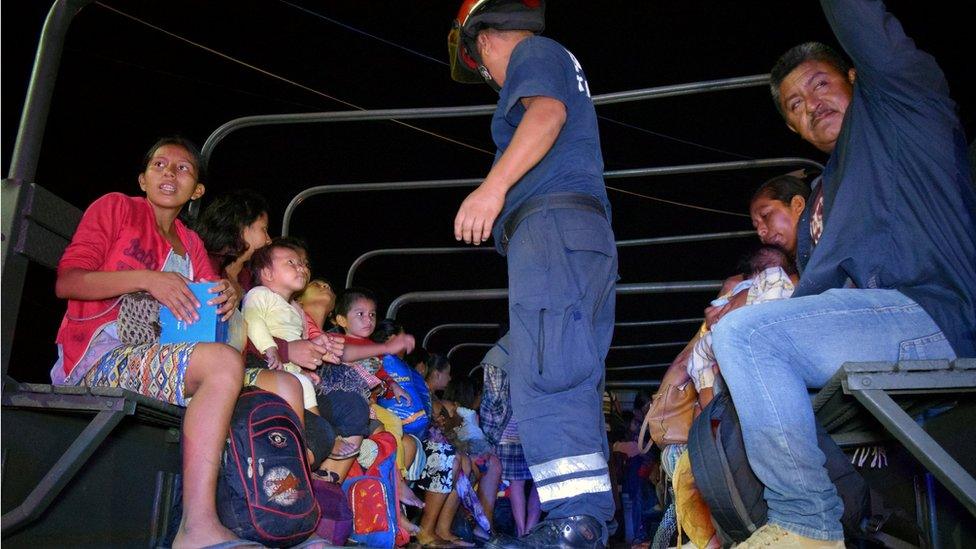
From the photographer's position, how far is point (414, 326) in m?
8.90

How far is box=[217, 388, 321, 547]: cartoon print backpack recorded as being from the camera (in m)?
1.98

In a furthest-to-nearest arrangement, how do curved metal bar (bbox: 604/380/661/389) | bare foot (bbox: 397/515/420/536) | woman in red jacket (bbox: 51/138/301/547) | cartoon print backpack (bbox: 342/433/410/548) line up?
curved metal bar (bbox: 604/380/661/389)
bare foot (bbox: 397/515/420/536)
cartoon print backpack (bbox: 342/433/410/548)
woman in red jacket (bbox: 51/138/301/547)

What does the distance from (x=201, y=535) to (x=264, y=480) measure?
0.73 feet

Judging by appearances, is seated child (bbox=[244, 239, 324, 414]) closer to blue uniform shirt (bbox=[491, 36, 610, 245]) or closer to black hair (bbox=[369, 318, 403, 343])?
blue uniform shirt (bbox=[491, 36, 610, 245])

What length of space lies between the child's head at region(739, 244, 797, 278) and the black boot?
6.05ft

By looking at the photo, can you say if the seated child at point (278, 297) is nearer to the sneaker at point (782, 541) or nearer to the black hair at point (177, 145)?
the black hair at point (177, 145)

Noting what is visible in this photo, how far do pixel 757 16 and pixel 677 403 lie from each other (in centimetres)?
274

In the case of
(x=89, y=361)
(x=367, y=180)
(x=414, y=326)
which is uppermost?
(x=367, y=180)

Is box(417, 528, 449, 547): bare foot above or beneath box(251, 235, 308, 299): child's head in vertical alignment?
beneath

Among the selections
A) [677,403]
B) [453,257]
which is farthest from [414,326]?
[677,403]

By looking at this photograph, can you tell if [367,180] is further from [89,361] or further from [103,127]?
[89,361]

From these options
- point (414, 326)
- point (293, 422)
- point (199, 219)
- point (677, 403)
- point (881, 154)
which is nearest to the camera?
point (881, 154)

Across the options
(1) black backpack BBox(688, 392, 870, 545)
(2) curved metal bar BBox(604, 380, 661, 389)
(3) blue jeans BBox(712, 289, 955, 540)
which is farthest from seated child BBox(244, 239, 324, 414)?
(2) curved metal bar BBox(604, 380, 661, 389)

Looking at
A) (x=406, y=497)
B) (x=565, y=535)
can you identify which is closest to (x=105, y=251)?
(x=565, y=535)
